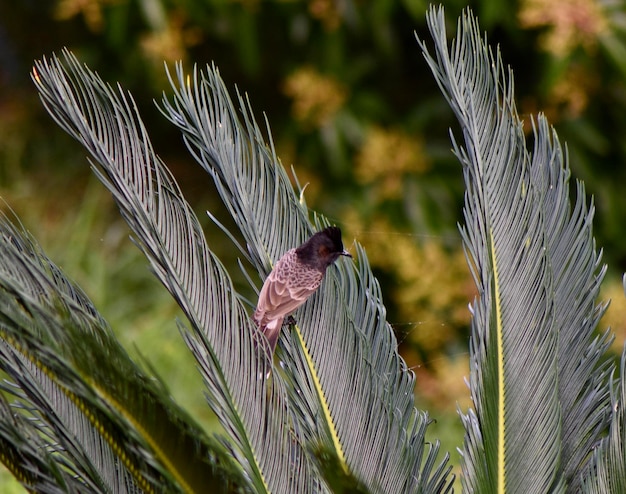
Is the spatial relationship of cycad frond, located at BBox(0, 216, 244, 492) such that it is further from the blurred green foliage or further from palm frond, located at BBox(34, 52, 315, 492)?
the blurred green foliage

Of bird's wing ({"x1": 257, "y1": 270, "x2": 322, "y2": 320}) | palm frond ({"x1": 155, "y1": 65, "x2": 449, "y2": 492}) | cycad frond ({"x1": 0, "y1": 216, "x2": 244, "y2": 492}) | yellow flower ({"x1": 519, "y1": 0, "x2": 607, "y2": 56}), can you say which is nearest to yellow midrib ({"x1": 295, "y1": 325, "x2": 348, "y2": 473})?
palm frond ({"x1": 155, "y1": 65, "x2": 449, "y2": 492})

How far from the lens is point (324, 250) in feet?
6.38

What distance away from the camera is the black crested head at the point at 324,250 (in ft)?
6.37

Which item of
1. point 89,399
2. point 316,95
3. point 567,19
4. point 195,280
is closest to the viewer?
point 89,399

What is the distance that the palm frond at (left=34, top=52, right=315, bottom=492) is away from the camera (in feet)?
5.54

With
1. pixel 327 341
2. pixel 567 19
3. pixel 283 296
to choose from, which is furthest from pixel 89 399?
pixel 567 19

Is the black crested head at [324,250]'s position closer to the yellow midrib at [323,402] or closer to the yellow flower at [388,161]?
the yellow midrib at [323,402]

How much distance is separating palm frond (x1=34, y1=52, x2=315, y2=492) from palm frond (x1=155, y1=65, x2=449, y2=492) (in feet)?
0.38

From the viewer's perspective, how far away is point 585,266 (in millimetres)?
1991

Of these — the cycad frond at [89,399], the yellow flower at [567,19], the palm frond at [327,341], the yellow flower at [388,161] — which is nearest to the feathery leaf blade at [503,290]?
the palm frond at [327,341]

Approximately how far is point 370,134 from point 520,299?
318 centimetres

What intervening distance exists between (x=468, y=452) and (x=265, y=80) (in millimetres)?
4321

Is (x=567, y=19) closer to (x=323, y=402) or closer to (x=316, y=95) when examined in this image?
(x=316, y=95)

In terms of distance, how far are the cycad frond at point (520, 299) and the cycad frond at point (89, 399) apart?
0.69m
